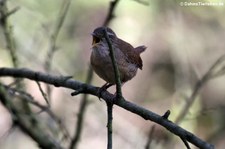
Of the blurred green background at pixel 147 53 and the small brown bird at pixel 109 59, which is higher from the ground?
the small brown bird at pixel 109 59

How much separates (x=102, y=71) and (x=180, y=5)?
4127mm

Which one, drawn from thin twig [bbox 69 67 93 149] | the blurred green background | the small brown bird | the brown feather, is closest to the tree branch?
the small brown bird

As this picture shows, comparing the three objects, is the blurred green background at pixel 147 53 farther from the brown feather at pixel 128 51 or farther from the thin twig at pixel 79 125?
the brown feather at pixel 128 51

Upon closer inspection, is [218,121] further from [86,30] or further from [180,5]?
[86,30]

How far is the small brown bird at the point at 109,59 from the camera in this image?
2.78 m

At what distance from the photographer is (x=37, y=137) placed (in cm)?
192

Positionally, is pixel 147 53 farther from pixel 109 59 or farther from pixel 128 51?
pixel 109 59

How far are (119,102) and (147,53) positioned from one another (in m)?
5.66

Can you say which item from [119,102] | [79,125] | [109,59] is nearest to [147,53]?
[79,125]

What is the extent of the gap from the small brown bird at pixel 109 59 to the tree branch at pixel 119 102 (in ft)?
0.34

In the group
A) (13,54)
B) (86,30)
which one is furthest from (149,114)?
(86,30)

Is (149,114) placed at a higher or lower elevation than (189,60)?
higher

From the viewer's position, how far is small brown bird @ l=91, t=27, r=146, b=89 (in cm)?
278

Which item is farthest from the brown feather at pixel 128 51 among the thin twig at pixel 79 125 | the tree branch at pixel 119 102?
the thin twig at pixel 79 125
